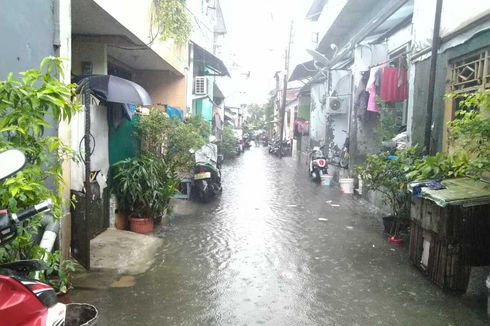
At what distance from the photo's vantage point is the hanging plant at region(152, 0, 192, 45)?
9023 mm

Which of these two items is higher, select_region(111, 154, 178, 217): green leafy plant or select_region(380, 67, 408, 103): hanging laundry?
select_region(380, 67, 408, 103): hanging laundry

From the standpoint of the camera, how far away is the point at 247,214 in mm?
9047

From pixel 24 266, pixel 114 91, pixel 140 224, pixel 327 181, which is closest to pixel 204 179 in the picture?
pixel 140 224

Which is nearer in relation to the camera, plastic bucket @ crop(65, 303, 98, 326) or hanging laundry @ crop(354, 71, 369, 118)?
plastic bucket @ crop(65, 303, 98, 326)

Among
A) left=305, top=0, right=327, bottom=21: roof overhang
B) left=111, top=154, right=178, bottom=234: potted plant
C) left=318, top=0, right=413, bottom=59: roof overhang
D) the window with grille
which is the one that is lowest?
left=111, top=154, right=178, bottom=234: potted plant

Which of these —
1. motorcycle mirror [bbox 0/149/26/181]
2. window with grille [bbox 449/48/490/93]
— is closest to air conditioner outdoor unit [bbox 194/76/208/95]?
window with grille [bbox 449/48/490/93]

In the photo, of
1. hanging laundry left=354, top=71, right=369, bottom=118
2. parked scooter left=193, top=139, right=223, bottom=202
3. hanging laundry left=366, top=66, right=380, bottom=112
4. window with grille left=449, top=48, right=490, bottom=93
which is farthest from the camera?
hanging laundry left=354, top=71, right=369, bottom=118

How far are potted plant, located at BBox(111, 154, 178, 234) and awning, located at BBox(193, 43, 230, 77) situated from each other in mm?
8697

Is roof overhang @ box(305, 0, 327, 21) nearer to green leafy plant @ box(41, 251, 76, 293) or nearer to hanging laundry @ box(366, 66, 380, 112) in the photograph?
hanging laundry @ box(366, 66, 380, 112)

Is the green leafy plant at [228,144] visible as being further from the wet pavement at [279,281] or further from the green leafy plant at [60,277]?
the green leafy plant at [60,277]

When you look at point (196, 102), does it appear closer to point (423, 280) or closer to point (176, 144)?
point (176, 144)

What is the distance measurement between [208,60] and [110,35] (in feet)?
30.3

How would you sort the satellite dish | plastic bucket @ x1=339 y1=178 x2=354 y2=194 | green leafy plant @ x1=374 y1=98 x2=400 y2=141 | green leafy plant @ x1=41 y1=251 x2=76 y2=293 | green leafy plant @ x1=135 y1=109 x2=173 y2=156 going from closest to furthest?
green leafy plant @ x1=41 y1=251 x2=76 y2=293 < green leafy plant @ x1=135 y1=109 x2=173 y2=156 < green leafy plant @ x1=374 y1=98 x2=400 y2=141 < plastic bucket @ x1=339 y1=178 x2=354 y2=194 < the satellite dish

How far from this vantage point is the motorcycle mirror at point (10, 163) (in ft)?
6.15
